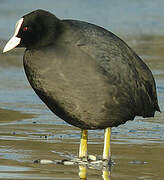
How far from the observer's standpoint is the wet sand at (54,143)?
627cm

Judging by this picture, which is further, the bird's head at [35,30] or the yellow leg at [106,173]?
the bird's head at [35,30]

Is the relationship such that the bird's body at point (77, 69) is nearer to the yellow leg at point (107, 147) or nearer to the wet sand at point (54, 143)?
the yellow leg at point (107, 147)

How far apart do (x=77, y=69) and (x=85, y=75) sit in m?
0.09

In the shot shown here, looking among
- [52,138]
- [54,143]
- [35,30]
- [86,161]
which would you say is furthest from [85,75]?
[52,138]

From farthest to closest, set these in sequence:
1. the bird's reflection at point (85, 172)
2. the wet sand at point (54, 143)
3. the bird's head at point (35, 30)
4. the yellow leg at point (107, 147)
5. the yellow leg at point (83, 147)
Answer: the yellow leg at point (83, 147) < the yellow leg at point (107, 147) < the bird's head at point (35, 30) < the wet sand at point (54, 143) < the bird's reflection at point (85, 172)

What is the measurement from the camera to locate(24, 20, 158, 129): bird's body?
6523 millimetres

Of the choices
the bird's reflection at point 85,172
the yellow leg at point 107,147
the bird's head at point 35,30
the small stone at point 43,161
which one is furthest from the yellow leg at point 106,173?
the bird's head at point 35,30

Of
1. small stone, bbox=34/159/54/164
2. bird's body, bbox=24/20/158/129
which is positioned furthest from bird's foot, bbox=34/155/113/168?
bird's body, bbox=24/20/158/129

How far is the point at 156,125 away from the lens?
27.9 feet

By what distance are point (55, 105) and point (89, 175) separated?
809 mm

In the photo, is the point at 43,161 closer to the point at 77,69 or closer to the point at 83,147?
the point at 83,147

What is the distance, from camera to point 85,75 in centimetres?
654

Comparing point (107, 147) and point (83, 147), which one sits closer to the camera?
point (107, 147)

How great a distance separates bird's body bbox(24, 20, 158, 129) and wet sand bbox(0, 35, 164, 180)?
0.45 m
